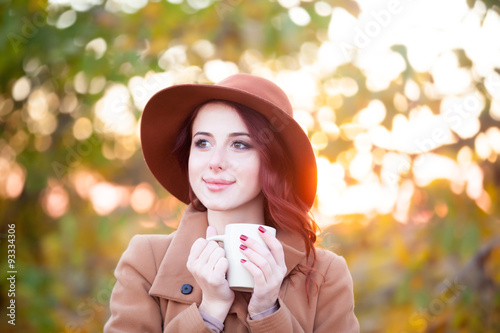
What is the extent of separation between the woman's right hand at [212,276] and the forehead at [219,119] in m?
0.40

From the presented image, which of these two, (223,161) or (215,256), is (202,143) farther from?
(215,256)

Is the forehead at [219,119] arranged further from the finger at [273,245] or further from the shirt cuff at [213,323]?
the shirt cuff at [213,323]

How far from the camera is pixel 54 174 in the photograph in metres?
3.65

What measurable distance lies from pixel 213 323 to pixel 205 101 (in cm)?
76

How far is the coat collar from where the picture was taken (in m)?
1.75

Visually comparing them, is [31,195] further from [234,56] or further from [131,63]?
[234,56]

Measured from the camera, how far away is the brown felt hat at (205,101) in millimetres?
1785

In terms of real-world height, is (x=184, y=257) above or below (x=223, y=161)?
below

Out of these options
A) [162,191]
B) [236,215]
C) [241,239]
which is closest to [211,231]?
[236,215]

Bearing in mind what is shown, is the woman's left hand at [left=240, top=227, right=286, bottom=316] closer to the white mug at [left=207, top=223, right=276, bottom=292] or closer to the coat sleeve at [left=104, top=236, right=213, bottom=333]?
the white mug at [left=207, top=223, right=276, bottom=292]

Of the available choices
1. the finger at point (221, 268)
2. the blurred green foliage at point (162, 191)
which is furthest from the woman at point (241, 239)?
the blurred green foliage at point (162, 191)

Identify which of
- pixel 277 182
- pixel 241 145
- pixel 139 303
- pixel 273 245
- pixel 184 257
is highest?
pixel 241 145

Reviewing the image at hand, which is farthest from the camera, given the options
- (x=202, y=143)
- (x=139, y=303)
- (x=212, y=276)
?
(x=202, y=143)

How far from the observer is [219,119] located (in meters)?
1.81
